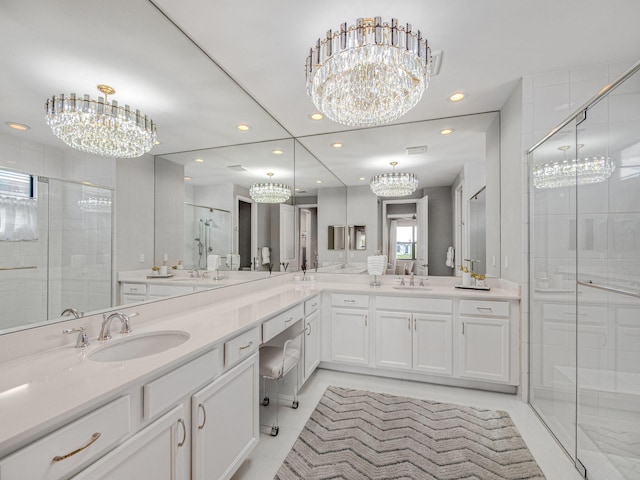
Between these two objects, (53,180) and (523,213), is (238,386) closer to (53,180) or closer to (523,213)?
(53,180)

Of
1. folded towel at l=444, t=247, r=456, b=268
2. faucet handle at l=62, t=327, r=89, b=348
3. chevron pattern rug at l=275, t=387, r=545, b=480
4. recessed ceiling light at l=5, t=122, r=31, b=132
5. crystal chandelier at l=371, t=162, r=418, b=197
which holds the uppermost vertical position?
crystal chandelier at l=371, t=162, r=418, b=197

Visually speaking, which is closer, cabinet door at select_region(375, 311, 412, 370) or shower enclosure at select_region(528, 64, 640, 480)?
shower enclosure at select_region(528, 64, 640, 480)

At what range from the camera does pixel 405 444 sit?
197cm

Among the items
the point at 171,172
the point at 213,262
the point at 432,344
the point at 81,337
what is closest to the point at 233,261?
the point at 213,262

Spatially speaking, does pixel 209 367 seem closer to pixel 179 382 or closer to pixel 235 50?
pixel 179 382

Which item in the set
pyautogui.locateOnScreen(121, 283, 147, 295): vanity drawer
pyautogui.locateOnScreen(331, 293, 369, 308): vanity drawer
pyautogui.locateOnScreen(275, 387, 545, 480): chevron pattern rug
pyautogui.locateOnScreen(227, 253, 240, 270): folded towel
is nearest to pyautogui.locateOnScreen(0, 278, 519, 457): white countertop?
pyautogui.locateOnScreen(121, 283, 147, 295): vanity drawer

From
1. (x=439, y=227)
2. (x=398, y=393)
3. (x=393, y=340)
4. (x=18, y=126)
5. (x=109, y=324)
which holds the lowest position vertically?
(x=398, y=393)

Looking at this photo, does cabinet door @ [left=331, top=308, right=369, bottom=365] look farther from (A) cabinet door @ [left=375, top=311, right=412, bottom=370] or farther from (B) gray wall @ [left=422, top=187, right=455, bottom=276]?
(B) gray wall @ [left=422, top=187, right=455, bottom=276]

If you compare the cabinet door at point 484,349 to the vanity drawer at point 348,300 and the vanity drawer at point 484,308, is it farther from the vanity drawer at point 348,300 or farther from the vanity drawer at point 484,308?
the vanity drawer at point 348,300

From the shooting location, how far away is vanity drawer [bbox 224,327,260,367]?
1.46m

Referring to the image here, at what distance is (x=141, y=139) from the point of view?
166 centimetres

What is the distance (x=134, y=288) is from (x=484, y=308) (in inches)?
104

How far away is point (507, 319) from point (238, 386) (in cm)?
226

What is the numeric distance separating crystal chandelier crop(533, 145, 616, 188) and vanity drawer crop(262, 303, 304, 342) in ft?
6.75
